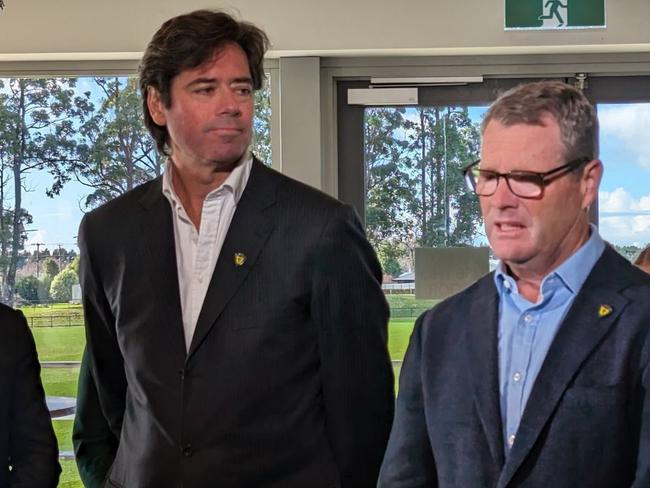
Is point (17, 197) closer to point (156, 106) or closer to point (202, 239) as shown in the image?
point (156, 106)

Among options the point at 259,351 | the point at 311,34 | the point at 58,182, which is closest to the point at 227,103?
the point at 259,351

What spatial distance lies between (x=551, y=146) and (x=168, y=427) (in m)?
0.92

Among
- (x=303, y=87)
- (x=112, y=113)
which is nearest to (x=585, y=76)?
(x=303, y=87)

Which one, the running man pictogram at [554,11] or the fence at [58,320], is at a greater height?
the running man pictogram at [554,11]

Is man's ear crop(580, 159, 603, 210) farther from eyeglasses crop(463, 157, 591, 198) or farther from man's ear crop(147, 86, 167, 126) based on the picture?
man's ear crop(147, 86, 167, 126)

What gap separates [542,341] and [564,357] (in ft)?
0.19

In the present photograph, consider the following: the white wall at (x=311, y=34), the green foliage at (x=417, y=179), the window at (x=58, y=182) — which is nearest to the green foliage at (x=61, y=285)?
the window at (x=58, y=182)

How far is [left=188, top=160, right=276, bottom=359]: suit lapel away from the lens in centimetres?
177

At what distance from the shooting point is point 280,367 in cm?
178

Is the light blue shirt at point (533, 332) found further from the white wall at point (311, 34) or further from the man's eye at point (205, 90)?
the white wall at point (311, 34)

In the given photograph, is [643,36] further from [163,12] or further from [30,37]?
[30,37]

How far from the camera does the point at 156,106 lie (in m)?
1.97

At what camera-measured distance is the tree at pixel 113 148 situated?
347 cm

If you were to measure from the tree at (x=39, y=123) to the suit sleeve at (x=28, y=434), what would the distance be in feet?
5.28
